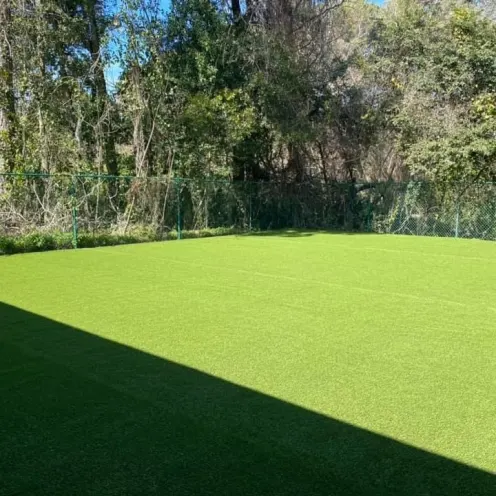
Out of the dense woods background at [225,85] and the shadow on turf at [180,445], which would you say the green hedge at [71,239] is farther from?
the shadow on turf at [180,445]

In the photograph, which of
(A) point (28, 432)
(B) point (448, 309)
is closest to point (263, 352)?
(A) point (28, 432)

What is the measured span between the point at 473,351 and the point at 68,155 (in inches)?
426

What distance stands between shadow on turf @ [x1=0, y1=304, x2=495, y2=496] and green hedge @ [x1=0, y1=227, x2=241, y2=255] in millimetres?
6967

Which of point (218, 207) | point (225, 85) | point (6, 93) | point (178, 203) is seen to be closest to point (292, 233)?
point (218, 207)

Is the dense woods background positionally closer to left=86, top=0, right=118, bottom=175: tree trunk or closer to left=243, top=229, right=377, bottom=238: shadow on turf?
left=86, top=0, right=118, bottom=175: tree trunk

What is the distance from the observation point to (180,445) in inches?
101

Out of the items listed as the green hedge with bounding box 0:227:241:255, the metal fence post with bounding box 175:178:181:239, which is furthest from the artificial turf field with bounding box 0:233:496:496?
the metal fence post with bounding box 175:178:181:239

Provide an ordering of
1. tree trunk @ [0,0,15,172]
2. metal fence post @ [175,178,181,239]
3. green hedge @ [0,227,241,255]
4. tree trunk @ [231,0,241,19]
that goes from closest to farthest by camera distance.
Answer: green hedge @ [0,227,241,255] < tree trunk @ [0,0,15,172] < metal fence post @ [175,178,181,239] < tree trunk @ [231,0,241,19]

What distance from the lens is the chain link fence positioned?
36.5ft

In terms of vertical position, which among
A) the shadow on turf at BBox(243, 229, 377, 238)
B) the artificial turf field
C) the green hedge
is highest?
the green hedge

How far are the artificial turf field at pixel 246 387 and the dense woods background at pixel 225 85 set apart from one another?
7.15m

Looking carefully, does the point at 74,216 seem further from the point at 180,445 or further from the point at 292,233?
the point at 180,445

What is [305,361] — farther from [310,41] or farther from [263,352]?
[310,41]

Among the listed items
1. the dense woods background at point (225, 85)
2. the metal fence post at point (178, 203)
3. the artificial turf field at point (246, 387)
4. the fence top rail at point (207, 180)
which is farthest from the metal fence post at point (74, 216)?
the artificial turf field at point (246, 387)
